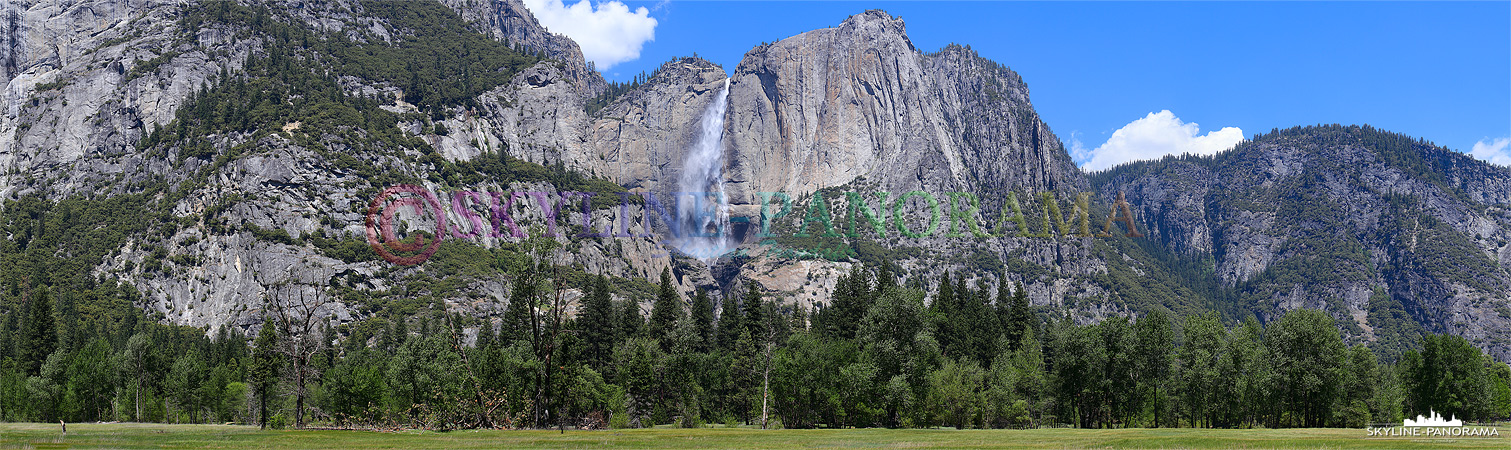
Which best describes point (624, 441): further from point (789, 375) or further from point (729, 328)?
point (729, 328)

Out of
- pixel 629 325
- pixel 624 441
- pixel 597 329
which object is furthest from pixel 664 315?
pixel 624 441

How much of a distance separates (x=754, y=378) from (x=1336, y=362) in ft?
153

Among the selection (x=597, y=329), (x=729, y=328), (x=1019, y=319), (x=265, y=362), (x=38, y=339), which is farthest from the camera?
(x=729, y=328)

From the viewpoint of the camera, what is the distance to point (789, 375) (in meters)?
80.2

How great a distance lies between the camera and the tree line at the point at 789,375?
2601 inches

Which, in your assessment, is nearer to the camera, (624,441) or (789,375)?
(624,441)

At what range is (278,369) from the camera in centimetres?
7912

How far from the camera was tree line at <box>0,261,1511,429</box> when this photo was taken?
6606 cm

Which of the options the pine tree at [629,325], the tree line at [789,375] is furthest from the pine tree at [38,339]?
the pine tree at [629,325]

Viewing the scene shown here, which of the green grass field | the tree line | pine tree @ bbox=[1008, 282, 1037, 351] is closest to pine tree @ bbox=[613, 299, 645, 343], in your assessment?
the tree line

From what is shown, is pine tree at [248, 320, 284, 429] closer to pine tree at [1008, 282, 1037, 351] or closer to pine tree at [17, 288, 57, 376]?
pine tree at [17, 288, 57, 376]

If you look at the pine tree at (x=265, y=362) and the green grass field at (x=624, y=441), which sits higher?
the pine tree at (x=265, y=362)

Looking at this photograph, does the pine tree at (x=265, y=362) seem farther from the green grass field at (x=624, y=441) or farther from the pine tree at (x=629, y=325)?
the pine tree at (x=629, y=325)

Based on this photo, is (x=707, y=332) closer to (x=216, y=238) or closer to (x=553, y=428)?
(x=553, y=428)
